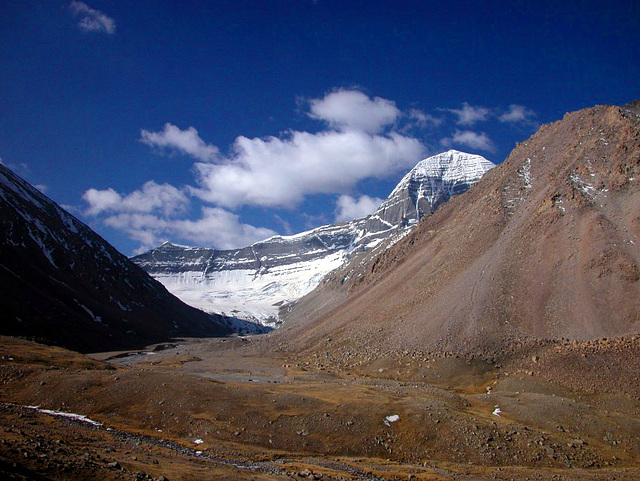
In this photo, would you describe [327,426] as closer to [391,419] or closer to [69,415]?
[391,419]

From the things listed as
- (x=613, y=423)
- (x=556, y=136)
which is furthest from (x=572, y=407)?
(x=556, y=136)

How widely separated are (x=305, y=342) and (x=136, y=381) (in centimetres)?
8951

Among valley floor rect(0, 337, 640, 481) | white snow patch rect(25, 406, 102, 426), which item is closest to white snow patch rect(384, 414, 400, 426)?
valley floor rect(0, 337, 640, 481)

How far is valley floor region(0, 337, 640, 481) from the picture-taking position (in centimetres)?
3466

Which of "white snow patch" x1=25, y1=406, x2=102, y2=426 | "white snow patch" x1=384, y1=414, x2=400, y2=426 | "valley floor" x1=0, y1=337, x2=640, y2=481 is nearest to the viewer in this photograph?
"valley floor" x1=0, y1=337, x2=640, y2=481

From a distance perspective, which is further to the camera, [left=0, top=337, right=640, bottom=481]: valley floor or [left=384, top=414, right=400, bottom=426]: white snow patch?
[left=384, top=414, right=400, bottom=426]: white snow patch

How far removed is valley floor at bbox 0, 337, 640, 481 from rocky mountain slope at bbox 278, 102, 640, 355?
Answer: 13273 millimetres

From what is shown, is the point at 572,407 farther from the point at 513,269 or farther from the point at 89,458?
the point at 89,458

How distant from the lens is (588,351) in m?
74.5

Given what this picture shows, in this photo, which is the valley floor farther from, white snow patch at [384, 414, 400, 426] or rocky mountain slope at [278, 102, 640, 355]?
rocky mountain slope at [278, 102, 640, 355]

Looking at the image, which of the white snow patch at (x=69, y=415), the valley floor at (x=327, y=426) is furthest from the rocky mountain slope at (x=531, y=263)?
the white snow patch at (x=69, y=415)

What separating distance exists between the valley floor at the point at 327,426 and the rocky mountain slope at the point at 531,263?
13.3 m

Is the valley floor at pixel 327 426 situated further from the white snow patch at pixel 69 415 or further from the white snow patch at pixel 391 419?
the white snow patch at pixel 69 415

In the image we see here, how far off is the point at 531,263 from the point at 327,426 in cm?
7537
